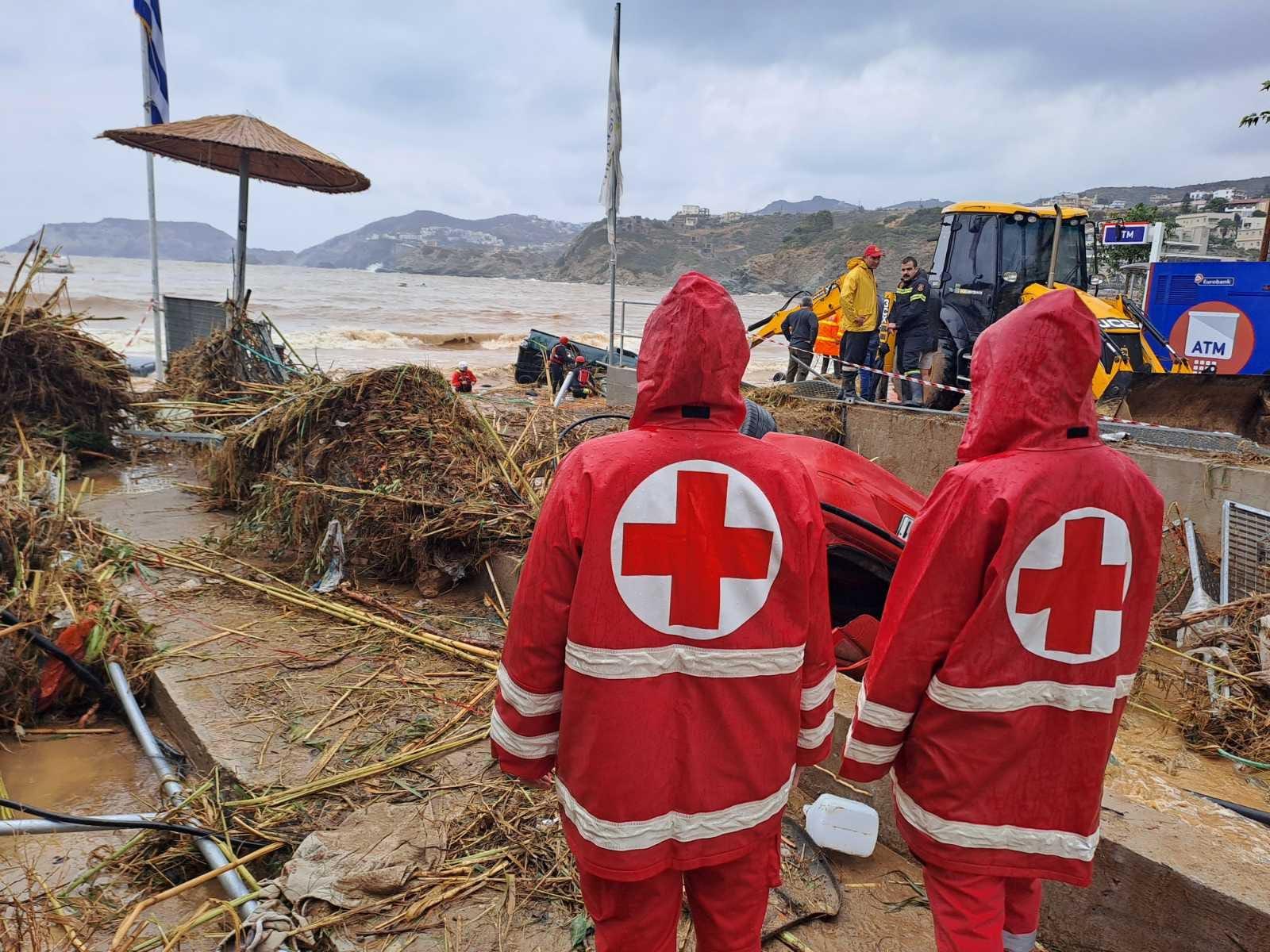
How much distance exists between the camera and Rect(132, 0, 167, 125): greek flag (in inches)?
419

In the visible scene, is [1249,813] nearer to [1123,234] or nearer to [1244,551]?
[1244,551]

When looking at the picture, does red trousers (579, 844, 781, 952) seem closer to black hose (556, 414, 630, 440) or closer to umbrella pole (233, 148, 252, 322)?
black hose (556, 414, 630, 440)

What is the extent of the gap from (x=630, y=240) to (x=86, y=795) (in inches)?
4454

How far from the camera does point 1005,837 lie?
196cm

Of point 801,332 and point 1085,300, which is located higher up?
point 1085,300

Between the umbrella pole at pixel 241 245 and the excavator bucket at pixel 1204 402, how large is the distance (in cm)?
1036

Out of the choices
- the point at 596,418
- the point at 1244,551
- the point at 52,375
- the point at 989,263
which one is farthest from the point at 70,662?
the point at 989,263

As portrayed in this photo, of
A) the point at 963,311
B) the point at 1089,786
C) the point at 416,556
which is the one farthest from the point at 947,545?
the point at 963,311

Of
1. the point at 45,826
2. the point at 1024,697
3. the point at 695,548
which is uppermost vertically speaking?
the point at 695,548

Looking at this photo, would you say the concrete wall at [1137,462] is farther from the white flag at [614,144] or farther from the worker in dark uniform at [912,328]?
the white flag at [614,144]

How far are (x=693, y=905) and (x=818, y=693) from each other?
0.60 metres

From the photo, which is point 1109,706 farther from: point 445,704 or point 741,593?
point 445,704

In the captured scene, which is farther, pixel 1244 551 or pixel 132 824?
pixel 1244 551

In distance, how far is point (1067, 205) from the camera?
11.6 meters
